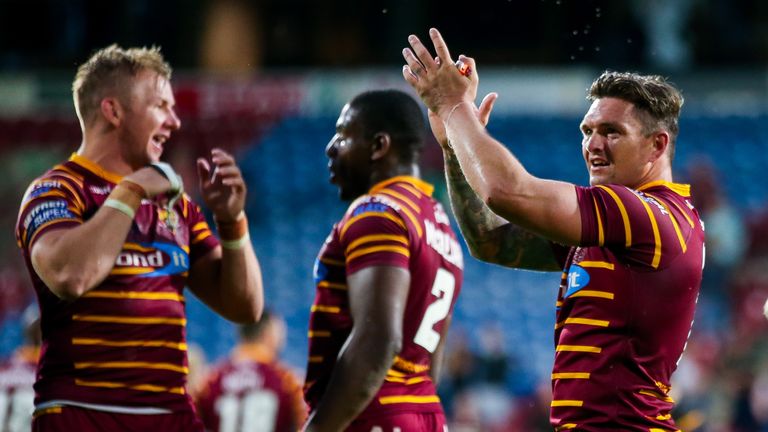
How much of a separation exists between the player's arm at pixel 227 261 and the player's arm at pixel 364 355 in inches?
25.1

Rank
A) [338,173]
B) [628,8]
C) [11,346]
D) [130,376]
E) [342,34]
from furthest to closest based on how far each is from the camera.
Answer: [342,34] → [628,8] → [11,346] → [338,173] → [130,376]

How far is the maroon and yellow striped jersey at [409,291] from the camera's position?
4367mm

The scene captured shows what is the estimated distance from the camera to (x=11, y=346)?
13.8 metres

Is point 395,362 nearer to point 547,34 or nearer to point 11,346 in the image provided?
point 11,346

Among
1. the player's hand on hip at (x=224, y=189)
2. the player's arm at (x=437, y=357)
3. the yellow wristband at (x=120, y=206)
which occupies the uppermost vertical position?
the player's hand on hip at (x=224, y=189)

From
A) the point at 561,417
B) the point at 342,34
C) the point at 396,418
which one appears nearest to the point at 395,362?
the point at 396,418

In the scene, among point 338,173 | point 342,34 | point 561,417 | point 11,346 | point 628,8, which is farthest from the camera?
point 342,34

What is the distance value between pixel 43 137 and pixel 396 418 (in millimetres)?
12439

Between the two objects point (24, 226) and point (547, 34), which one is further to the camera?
point (547, 34)

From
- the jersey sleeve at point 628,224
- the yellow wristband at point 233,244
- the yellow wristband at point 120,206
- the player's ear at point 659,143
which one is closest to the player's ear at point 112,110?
the yellow wristband at point 120,206

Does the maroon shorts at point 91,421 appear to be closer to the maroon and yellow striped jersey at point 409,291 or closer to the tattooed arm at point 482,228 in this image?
the maroon and yellow striped jersey at point 409,291

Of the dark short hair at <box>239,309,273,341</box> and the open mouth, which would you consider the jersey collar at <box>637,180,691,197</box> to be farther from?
the dark short hair at <box>239,309,273,341</box>

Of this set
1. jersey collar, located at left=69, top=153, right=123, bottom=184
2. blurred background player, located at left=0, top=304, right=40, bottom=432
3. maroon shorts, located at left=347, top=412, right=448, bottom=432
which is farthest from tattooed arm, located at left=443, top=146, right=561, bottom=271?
blurred background player, located at left=0, top=304, right=40, bottom=432

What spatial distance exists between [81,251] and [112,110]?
782mm
